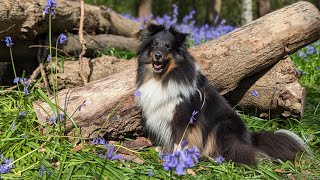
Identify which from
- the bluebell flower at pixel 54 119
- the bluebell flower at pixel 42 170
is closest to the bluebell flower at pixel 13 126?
the bluebell flower at pixel 54 119

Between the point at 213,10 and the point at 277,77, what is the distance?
34.6ft

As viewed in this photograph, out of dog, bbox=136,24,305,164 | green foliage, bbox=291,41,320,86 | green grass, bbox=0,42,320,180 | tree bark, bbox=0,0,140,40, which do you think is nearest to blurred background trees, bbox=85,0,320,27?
tree bark, bbox=0,0,140,40

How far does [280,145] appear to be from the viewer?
4.61m

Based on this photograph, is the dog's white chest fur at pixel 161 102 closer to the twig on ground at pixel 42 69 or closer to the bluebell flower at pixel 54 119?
the bluebell flower at pixel 54 119

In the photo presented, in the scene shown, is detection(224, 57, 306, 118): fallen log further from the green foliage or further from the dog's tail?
the green foliage

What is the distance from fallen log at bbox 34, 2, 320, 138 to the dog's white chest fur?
28cm

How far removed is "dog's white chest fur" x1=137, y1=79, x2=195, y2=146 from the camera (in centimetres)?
446

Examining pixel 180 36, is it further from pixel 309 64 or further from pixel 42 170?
pixel 309 64

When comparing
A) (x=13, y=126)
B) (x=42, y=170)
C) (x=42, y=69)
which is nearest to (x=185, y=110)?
(x=42, y=170)

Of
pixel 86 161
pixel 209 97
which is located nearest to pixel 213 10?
pixel 209 97

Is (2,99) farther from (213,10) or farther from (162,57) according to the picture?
(213,10)

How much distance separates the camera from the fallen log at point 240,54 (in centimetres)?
486

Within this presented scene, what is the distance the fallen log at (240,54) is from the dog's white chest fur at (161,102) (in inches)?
10.8

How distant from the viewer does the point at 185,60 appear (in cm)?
452
